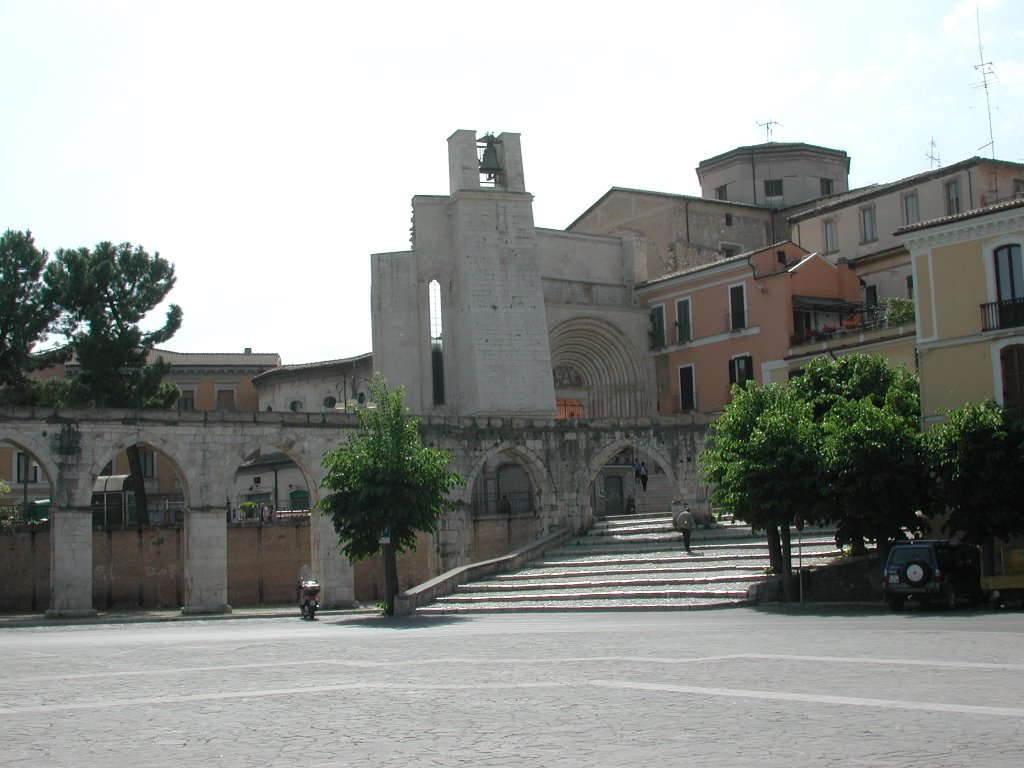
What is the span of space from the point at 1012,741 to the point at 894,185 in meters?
45.0

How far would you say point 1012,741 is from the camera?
388 inches

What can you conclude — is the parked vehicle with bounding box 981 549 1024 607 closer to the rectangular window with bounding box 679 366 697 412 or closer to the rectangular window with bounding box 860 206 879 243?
the rectangular window with bounding box 679 366 697 412

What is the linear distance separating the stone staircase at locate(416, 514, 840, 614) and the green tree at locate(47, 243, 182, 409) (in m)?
18.2

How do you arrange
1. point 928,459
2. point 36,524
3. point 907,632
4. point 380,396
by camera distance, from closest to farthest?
point 907,632 → point 928,459 → point 380,396 → point 36,524

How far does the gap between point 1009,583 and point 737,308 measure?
2613cm

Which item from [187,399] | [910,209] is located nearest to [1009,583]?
[910,209]

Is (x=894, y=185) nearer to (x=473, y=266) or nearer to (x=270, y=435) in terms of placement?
(x=473, y=266)

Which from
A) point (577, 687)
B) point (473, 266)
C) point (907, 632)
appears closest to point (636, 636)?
point (907, 632)

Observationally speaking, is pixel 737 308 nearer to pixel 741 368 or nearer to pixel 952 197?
pixel 741 368

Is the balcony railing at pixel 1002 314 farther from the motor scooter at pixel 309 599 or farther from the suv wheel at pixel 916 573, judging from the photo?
the motor scooter at pixel 309 599

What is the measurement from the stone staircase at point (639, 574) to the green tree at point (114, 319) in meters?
18.2

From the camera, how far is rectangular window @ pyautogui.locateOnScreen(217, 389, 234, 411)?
73562 millimetres

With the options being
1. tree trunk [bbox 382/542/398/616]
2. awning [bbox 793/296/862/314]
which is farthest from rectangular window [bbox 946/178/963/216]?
tree trunk [bbox 382/542/398/616]

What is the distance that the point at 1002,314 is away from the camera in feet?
106
